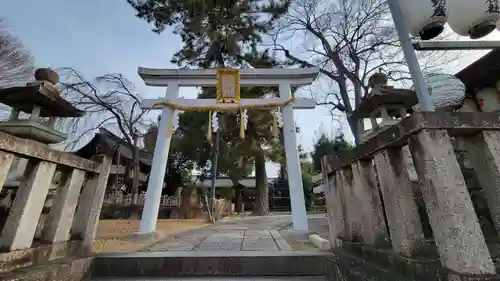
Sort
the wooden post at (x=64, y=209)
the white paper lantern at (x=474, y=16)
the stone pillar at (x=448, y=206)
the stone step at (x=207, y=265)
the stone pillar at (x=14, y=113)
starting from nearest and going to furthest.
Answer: the stone pillar at (x=448, y=206)
the white paper lantern at (x=474, y=16)
the wooden post at (x=64, y=209)
the stone step at (x=207, y=265)
the stone pillar at (x=14, y=113)

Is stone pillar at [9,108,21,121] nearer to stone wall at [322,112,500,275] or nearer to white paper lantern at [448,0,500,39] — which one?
stone wall at [322,112,500,275]

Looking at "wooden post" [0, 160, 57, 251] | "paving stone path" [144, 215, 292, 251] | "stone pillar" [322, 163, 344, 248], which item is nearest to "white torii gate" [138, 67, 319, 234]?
"paving stone path" [144, 215, 292, 251]

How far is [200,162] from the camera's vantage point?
1681 centimetres

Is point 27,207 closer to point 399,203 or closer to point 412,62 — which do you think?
point 399,203

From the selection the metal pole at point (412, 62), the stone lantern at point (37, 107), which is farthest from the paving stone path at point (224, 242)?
the stone lantern at point (37, 107)

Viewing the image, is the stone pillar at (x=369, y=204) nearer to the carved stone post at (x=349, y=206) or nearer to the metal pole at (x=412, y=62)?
the carved stone post at (x=349, y=206)

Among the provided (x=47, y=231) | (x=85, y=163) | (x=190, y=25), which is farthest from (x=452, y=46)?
(x=190, y=25)

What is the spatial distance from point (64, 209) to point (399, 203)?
258 cm

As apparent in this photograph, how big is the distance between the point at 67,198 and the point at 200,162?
14.7 meters

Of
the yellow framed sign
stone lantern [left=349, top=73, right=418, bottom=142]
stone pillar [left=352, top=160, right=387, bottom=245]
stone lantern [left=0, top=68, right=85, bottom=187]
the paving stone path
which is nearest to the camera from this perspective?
stone pillar [left=352, top=160, right=387, bottom=245]

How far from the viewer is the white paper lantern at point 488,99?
3.46 metres

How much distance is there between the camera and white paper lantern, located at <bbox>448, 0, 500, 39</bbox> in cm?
202

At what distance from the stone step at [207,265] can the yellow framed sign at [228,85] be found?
168 inches

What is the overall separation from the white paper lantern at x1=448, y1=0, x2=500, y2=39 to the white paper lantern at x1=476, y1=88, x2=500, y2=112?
1893 mm
